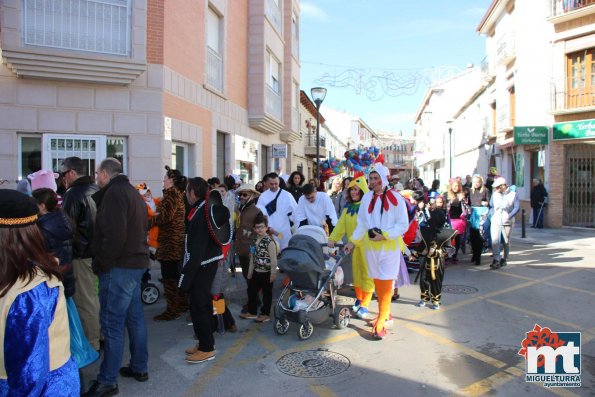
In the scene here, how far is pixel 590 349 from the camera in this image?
4828mm

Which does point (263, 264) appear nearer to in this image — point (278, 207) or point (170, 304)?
point (170, 304)

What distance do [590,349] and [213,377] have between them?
152 inches

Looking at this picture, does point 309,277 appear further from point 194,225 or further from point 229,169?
point 229,169

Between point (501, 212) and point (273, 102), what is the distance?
10.4 meters

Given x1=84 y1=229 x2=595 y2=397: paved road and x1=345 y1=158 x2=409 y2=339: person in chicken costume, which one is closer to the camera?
x1=84 y1=229 x2=595 y2=397: paved road

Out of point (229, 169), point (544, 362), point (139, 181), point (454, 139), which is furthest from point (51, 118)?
point (454, 139)

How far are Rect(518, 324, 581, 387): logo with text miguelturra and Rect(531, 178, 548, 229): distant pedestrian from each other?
46.8 feet

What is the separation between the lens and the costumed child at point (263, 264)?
5836mm

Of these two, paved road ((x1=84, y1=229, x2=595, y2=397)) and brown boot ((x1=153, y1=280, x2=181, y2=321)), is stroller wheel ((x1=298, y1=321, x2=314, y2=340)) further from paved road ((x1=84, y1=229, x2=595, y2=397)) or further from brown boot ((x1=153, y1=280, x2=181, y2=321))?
brown boot ((x1=153, y1=280, x2=181, y2=321))

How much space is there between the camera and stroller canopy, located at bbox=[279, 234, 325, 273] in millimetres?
5340

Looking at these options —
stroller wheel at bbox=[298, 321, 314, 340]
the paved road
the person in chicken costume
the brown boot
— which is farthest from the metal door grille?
the brown boot

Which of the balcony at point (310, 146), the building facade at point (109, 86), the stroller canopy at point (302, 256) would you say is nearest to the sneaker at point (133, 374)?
the stroller canopy at point (302, 256)

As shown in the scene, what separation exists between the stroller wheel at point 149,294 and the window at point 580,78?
56.4ft

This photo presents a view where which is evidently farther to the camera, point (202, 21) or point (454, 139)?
point (454, 139)
